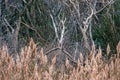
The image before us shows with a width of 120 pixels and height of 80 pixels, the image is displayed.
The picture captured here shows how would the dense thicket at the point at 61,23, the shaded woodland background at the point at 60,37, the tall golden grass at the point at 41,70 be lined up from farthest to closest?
the dense thicket at the point at 61,23 → the shaded woodland background at the point at 60,37 → the tall golden grass at the point at 41,70

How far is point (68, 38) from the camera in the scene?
5660mm

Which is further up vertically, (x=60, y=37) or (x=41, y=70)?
(x=41, y=70)

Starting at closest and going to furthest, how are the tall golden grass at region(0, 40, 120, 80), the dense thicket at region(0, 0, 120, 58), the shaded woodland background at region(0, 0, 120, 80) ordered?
1. the tall golden grass at region(0, 40, 120, 80)
2. the shaded woodland background at region(0, 0, 120, 80)
3. the dense thicket at region(0, 0, 120, 58)

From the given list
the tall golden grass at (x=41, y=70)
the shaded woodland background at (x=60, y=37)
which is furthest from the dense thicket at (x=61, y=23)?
the tall golden grass at (x=41, y=70)

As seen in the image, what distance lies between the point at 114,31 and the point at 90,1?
50cm

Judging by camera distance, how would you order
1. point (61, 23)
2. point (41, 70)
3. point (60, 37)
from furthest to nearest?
point (61, 23) → point (60, 37) → point (41, 70)

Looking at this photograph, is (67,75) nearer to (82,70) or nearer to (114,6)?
(82,70)

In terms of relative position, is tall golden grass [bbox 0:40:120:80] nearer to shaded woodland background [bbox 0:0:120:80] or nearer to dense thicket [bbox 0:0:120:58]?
shaded woodland background [bbox 0:0:120:80]

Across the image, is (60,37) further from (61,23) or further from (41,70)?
(41,70)

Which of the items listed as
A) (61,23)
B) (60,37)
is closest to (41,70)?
(60,37)

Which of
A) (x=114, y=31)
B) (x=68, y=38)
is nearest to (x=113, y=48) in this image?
(x=114, y=31)

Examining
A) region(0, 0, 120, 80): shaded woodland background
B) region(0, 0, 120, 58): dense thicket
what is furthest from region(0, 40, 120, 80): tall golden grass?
region(0, 0, 120, 58): dense thicket

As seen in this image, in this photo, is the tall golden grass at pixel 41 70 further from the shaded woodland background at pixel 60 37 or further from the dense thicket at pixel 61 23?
the dense thicket at pixel 61 23

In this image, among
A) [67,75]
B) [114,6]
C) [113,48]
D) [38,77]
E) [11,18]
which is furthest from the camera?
[11,18]
